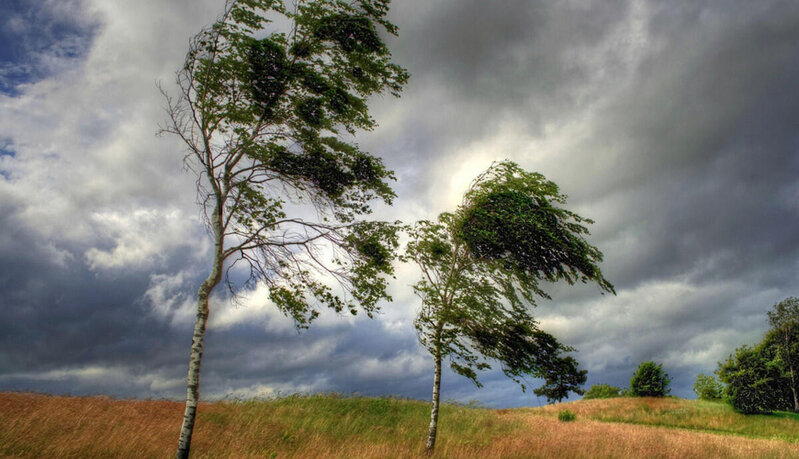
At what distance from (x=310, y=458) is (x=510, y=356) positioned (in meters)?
6.31

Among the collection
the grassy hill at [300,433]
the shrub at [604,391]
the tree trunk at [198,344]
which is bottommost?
the shrub at [604,391]

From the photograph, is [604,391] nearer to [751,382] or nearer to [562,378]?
[751,382]

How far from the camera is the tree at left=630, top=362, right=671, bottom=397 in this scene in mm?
36469

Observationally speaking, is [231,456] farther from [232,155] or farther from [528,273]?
[528,273]

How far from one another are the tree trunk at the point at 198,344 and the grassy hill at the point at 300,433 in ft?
5.59

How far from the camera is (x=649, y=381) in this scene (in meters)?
37.0

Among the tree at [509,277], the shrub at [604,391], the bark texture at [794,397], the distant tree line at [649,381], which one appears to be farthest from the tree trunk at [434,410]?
the shrub at [604,391]

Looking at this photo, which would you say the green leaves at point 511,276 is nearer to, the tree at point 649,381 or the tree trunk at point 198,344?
the tree trunk at point 198,344

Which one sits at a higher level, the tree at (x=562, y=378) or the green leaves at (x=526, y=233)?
the green leaves at (x=526, y=233)

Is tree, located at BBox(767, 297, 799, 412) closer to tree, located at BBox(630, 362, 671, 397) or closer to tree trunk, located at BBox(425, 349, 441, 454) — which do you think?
tree, located at BBox(630, 362, 671, 397)

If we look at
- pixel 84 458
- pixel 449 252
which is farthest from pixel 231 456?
pixel 449 252

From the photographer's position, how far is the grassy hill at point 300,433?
10.1 m

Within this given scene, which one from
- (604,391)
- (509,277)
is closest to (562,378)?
(509,277)

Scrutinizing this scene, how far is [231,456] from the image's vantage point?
984cm
